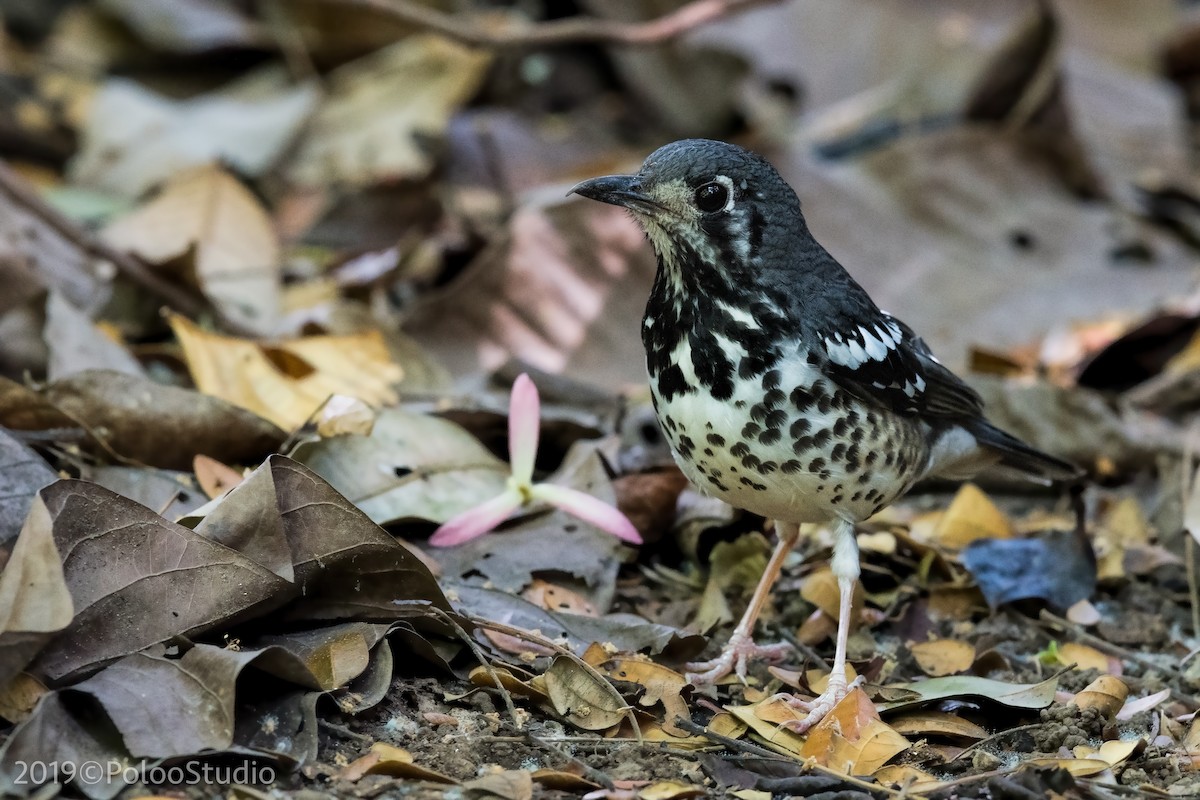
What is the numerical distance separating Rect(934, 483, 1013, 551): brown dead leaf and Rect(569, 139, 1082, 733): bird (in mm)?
939

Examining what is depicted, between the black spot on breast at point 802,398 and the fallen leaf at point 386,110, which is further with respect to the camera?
the fallen leaf at point 386,110

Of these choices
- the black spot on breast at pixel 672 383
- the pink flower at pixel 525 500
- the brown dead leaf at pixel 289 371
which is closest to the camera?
the black spot on breast at pixel 672 383

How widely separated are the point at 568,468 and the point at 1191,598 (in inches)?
94.0

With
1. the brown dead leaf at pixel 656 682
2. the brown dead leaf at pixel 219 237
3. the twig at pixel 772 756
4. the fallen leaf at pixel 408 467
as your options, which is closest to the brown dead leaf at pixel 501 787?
the twig at pixel 772 756

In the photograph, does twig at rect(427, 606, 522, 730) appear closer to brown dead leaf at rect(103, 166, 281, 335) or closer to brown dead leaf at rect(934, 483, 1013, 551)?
brown dead leaf at rect(934, 483, 1013, 551)

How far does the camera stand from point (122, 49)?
9.51m

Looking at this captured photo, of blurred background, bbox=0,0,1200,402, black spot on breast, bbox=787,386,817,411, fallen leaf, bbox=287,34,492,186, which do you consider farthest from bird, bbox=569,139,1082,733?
fallen leaf, bbox=287,34,492,186

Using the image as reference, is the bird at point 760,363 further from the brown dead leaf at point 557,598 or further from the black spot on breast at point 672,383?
the brown dead leaf at point 557,598

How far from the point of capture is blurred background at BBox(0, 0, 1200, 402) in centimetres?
621

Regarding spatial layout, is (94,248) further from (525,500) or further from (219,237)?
(525,500)

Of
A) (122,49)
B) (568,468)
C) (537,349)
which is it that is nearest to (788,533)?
(568,468)

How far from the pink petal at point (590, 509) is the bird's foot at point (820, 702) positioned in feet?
2.42

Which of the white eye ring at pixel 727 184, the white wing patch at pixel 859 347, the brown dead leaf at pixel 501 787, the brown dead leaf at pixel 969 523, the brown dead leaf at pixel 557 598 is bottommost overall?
the brown dead leaf at pixel 969 523

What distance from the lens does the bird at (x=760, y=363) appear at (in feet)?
13.6
